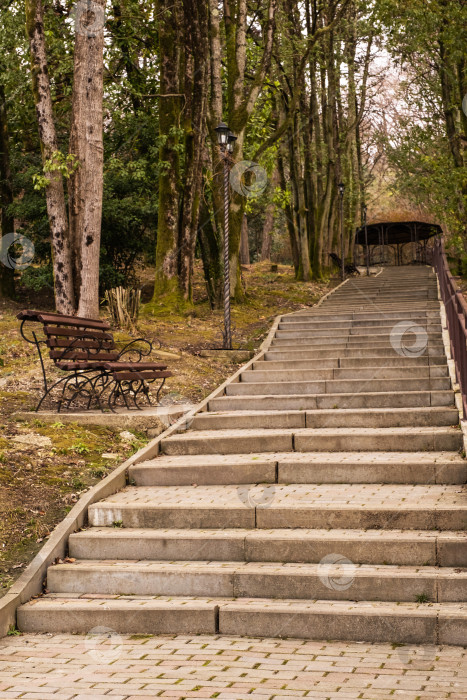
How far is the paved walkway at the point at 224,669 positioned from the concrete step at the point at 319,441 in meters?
3.06

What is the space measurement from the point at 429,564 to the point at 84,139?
9.64 metres

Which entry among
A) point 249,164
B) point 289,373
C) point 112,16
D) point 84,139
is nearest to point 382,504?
point 289,373

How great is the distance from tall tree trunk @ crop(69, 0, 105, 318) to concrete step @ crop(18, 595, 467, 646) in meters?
7.78

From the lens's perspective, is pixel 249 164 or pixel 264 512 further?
pixel 249 164

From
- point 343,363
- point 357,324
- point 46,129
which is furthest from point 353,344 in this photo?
point 46,129

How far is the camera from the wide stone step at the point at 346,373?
10.6m

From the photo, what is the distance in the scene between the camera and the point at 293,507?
21.4ft

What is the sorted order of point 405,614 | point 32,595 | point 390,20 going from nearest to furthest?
point 405,614
point 32,595
point 390,20

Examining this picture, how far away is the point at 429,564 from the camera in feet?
19.2

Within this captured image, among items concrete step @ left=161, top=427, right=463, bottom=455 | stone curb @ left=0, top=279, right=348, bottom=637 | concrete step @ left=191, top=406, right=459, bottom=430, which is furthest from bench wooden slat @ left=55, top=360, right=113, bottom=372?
concrete step @ left=191, top=406, right=459, bottom=430

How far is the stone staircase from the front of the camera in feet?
17.9

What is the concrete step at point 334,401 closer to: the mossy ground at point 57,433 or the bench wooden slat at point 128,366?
the bench wooden slat at point 128,366

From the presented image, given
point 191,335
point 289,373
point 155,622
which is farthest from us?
point 191,335

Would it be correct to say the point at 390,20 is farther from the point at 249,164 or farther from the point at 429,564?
the point at 429,564
